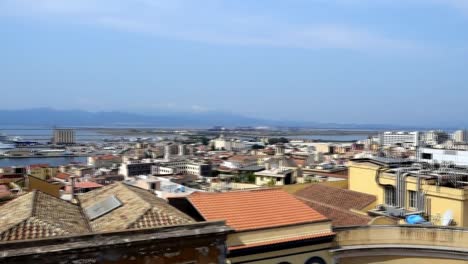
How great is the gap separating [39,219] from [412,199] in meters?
14.3

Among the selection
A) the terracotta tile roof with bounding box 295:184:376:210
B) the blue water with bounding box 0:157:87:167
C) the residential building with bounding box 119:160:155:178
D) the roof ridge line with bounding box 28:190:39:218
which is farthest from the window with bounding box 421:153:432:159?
the blue water with bounding box 0:157:87:167

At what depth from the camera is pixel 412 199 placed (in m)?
19.0

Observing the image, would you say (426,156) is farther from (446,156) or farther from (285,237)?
(285,237)

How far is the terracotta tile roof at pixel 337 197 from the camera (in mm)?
19703

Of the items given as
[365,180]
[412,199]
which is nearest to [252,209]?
[412,199]

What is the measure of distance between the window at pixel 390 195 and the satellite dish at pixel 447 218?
102 inches

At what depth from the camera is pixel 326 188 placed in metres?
21.8

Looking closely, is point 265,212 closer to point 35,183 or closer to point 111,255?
point 111,255

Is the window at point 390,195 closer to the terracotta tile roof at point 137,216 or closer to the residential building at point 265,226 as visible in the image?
the residential building at point 265,226

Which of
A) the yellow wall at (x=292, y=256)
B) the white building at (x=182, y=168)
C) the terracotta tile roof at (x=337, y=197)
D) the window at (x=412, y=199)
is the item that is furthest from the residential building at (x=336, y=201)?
the white building at (x=182, y=168)

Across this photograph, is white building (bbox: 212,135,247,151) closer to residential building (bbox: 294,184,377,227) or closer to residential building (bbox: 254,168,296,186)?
residential building (bbox: 254,168,296,186)

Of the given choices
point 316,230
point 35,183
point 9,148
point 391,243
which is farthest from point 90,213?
point 9,148

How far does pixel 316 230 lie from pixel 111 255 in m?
5.59

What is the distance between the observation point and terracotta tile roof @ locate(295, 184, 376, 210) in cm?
1970
